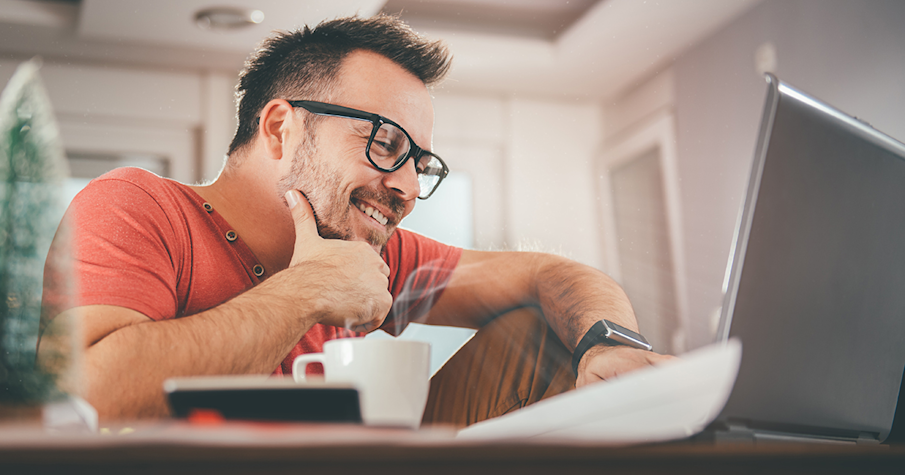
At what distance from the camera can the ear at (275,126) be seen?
1.29 meters

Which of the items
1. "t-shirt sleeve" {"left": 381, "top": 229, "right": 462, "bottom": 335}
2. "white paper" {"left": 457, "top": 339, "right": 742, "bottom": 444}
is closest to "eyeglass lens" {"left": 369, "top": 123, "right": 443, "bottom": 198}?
"t-shirt sleeve" {"left": 381, "top": 229, "right": 462, "bottom": 335}

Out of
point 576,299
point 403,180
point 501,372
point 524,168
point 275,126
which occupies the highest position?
point 524,168

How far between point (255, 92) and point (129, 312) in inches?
31.1

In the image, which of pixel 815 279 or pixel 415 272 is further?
pixel 415 272

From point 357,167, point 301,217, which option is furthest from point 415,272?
point 301,217

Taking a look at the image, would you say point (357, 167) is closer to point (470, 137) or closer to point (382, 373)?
point (382, 373)

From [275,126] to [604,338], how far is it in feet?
2.83

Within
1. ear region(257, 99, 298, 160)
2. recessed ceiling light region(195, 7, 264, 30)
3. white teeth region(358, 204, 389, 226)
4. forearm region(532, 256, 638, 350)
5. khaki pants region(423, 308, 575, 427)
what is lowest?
khaki pants region(423, 308, 575, 427)

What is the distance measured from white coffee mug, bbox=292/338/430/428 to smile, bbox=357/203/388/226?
81 cm

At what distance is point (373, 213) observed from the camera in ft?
4.37

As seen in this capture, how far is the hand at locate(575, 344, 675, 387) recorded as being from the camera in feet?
2.25

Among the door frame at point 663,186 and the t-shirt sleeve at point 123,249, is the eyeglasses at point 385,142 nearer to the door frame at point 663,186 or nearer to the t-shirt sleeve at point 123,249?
the t-shirt sleeve at point 123,249

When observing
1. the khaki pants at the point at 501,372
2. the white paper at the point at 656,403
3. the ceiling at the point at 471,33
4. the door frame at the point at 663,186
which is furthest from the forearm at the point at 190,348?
the door frame at the point at 663,186

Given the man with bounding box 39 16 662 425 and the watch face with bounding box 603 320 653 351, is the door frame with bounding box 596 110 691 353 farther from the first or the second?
the watch face with bounding box 603 320 653 351
